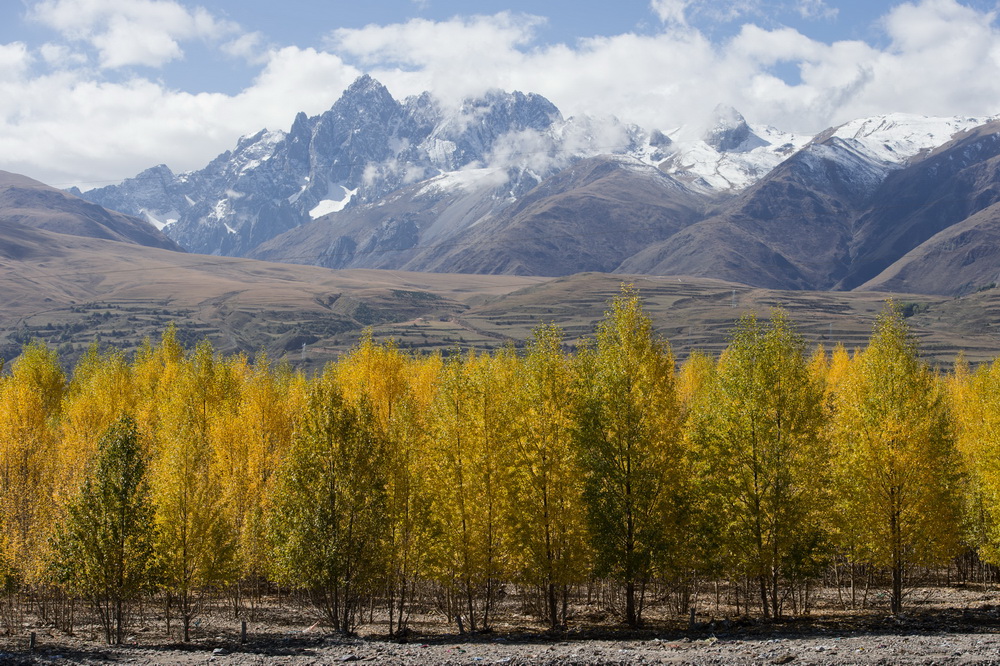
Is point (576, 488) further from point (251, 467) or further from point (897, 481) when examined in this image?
point (251, 467)

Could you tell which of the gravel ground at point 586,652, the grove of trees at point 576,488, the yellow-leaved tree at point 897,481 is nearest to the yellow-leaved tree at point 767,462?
the grove of trees at point 576,488

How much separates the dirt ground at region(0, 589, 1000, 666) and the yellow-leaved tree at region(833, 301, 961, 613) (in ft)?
11.6

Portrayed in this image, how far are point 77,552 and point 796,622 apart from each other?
33436 millimetres

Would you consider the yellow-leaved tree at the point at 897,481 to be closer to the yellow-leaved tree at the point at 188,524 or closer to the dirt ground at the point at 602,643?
the dirt ground at the point at 602,643

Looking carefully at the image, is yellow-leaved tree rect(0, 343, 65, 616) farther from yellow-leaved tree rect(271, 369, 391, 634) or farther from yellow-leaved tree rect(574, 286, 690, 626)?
yellow-leaved tree rect(574, 286, 690, 626)

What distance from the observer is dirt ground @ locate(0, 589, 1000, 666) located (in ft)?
97.3

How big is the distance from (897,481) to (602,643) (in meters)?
15.2

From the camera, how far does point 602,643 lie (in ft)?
112

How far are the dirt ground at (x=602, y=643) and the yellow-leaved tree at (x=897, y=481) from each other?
11.6ft

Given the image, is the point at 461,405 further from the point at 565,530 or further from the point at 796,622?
the point at 796,622

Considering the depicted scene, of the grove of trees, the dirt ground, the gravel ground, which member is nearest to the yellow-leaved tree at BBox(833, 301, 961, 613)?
the grove of trees

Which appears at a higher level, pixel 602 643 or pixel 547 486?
pixel 547 486

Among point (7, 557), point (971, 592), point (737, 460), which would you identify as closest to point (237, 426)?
point (7, 557)

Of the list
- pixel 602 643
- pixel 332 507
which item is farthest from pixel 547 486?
pixel 332 507
